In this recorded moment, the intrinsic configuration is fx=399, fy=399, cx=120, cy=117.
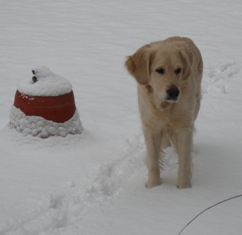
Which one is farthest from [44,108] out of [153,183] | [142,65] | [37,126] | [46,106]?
[153,183]

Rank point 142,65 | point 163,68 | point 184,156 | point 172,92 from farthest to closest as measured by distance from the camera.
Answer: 1. point 184,156
2. point 142,65
3. point 163,68
4. point 172,92

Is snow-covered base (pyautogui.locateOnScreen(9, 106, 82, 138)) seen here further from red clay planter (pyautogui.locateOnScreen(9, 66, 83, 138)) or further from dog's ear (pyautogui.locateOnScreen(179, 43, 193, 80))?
dog's ear (pyautogui.locateOnScreen(179, 43, 193, 80))

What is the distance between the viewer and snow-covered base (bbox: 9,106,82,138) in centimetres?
395

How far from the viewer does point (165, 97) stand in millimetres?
2996

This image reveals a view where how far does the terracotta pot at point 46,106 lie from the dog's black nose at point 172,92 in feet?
4.57

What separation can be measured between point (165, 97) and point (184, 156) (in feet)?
2.14

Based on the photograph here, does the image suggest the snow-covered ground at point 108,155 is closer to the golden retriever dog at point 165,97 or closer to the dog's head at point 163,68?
the golden retriever dog at point 165,97

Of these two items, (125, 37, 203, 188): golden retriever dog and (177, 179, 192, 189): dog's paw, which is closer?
(125, 37, 203, 188): golden retriever dog

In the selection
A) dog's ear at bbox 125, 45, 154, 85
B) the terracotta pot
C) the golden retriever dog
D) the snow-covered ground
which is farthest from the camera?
the terracotta pot

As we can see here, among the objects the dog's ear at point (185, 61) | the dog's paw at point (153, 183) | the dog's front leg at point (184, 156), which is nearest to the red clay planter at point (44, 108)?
the dog's paw at point (153, 183)

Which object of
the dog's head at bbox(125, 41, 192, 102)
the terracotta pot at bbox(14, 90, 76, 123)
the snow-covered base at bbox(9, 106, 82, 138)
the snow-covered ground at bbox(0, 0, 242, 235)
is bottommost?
the snow-covered ground at bbox(0, 0, 242, 235)

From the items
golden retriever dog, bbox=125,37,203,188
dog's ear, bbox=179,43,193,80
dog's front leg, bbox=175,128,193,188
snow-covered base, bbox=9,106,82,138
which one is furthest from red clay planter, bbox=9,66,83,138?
dog's ear, bbox=179,43,193,80

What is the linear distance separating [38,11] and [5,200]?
8.21 metres

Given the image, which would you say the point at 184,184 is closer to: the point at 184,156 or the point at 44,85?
the point at 184,156
